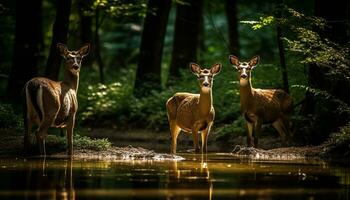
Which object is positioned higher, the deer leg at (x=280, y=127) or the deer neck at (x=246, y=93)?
the deer neck at (x=246, y=93)

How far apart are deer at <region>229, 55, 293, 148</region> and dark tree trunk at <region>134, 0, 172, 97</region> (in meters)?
7.84

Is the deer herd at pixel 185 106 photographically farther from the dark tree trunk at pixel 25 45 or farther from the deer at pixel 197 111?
the dark tree trunk at pixel 25 45

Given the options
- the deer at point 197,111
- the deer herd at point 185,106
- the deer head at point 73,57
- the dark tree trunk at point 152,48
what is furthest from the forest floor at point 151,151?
the dark tree trunk at point 152,48

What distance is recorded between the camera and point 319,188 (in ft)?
37.8

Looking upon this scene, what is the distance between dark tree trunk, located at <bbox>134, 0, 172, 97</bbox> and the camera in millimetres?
28312

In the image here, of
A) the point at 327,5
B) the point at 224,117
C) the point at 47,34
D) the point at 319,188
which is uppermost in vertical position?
the point at 47,34

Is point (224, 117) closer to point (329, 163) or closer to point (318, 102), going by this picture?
point (318, 102)

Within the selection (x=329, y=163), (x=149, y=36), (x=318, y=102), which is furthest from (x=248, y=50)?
(x=329, y=163)

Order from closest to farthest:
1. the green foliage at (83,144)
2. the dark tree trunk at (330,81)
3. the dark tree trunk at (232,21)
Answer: the green foliage at (83,144), the dark tree trunk at (330,81), the dark tree trunk at (232,21)

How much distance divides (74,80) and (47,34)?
25671 mm

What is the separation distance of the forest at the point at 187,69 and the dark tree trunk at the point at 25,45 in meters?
0.03

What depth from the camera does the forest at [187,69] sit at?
714 inches

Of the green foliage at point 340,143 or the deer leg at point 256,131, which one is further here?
the deer leg at point 256,131

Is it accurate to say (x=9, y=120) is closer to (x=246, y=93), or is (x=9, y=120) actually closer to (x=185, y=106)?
(x=185, y=106)
